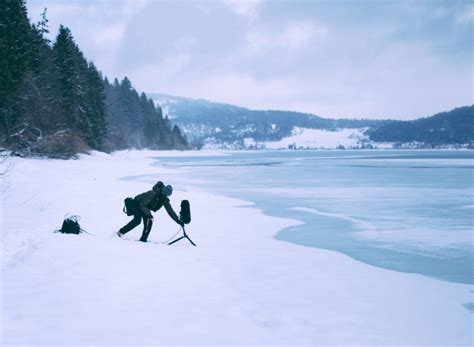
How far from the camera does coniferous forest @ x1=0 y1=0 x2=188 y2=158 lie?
87.2 feet

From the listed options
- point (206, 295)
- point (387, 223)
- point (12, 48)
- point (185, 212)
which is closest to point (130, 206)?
point (185, 212)

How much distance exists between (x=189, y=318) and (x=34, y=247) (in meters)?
4.36

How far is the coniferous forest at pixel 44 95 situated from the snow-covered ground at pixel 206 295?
686 inches

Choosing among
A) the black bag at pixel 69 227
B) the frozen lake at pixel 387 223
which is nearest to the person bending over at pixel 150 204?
the black bag at pixel 69 227

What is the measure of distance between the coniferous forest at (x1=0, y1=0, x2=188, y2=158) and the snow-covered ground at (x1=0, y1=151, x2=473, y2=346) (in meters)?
17.4

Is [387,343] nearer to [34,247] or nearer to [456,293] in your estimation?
[456,293]

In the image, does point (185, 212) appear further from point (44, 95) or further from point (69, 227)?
point (44, 95)

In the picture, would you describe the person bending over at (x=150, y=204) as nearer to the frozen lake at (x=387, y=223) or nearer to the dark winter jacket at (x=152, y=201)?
the dark winter jacket at (x=152, y=201)

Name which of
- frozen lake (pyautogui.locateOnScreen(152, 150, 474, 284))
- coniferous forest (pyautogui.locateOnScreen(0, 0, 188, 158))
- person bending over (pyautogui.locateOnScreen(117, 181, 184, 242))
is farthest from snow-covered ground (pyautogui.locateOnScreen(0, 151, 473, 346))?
coniferous forest (pyautogui.locateOnScreen(0, 0, 188, 158))

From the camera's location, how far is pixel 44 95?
129ft

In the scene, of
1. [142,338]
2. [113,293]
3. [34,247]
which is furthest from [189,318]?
[34,247]

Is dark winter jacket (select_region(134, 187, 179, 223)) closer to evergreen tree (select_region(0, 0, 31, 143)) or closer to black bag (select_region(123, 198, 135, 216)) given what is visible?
black bag (select_region(123, 198, 135, 216))

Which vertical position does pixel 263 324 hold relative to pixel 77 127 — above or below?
below

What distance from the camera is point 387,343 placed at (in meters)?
4.97
